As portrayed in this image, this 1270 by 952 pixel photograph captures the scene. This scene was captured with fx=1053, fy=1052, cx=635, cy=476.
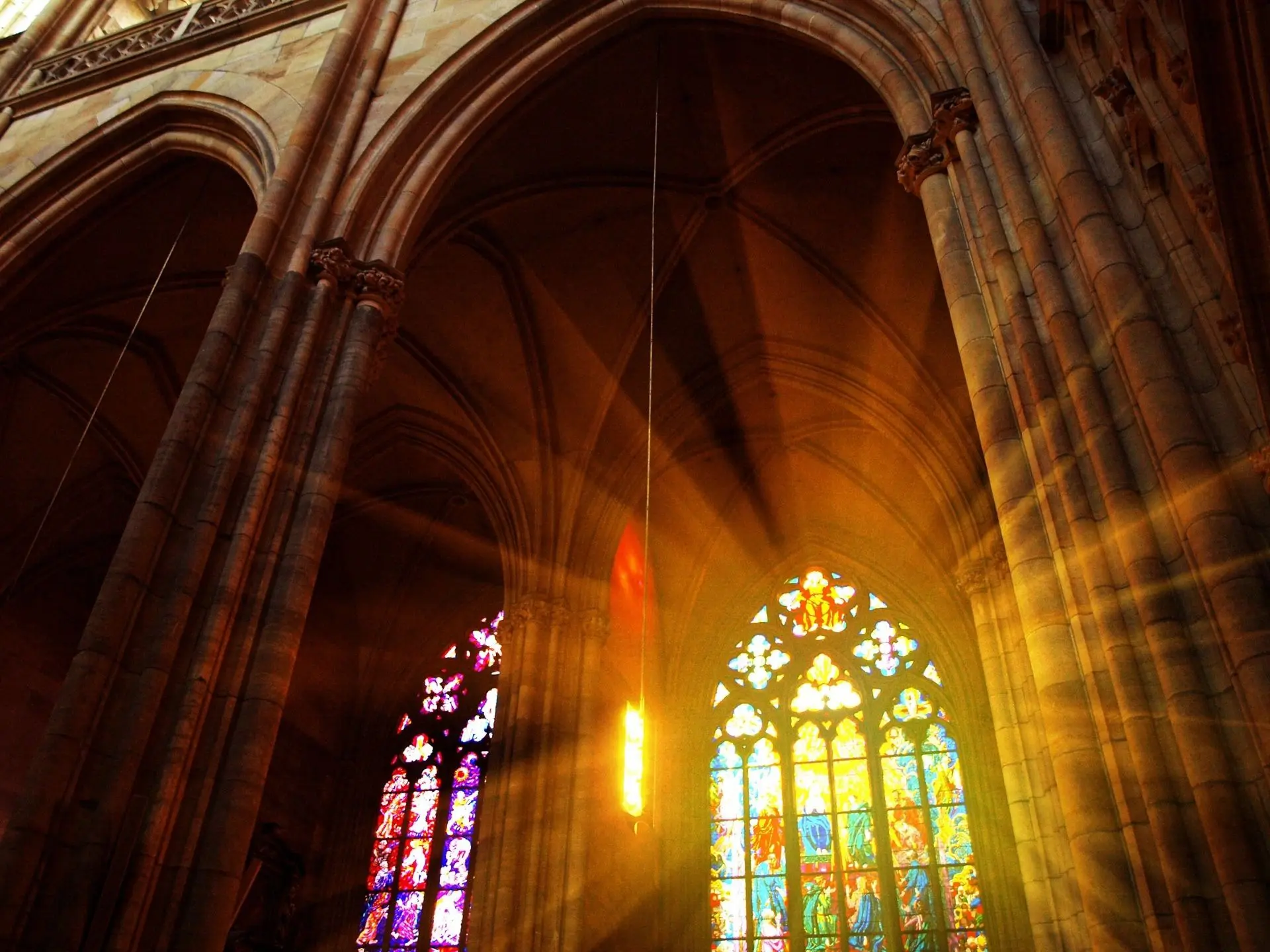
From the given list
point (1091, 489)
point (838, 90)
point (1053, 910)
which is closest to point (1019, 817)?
point (1053, 910)

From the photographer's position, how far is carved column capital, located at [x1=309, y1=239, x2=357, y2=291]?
7.48 m

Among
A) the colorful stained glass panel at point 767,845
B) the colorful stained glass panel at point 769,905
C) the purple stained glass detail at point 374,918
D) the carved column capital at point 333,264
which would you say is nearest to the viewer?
the carved column capital at point 333,264

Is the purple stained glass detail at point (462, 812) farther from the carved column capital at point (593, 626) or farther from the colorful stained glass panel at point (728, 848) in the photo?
the carved column capital at point (593, 626)

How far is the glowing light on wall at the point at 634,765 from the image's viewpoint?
11883 mm

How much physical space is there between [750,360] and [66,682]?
29.6 ft

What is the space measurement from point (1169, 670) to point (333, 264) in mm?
5974

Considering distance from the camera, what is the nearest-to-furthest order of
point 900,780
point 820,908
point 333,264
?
point 333,264 < point 820,908 < point 900,780

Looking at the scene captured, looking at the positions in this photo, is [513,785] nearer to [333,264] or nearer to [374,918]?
[374,918]

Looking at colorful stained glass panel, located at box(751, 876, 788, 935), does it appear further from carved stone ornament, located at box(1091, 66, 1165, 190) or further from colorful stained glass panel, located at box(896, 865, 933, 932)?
carved stone ornament, located at box(1091, 66, 1165, 190)

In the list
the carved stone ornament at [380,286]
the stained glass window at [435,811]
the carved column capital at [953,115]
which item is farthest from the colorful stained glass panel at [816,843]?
the carved column capital at [953,115]

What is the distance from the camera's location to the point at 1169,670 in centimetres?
360

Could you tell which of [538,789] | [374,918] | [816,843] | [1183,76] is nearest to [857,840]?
[816,843]

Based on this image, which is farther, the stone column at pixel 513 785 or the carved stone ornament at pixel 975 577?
the carved stone ornament at pixel 975 577

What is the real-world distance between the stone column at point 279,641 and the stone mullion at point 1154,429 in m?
4.25
